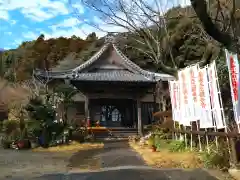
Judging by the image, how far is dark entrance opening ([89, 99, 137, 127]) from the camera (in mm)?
28469

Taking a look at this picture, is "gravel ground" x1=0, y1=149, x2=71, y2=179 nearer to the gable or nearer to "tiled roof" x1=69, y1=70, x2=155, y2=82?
"tiled roof" x1=69, y1=70, x2=155, y2=82

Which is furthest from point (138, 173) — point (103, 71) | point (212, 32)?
point (103, 71)

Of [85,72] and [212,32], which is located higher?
[85,72]

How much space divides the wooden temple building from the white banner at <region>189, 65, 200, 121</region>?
13.2m

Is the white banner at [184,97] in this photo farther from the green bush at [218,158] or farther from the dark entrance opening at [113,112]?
the dark entrance opening at [113,112]

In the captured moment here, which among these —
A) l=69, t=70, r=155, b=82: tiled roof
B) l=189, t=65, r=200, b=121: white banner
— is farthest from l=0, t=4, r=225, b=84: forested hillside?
l=189, t=65, r=200, b=121: white banner

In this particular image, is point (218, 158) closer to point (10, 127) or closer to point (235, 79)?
point (235, 79)

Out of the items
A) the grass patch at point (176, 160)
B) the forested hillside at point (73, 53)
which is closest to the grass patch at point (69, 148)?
the grass patch at point (176, 160)

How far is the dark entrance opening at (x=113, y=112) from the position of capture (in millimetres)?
28469

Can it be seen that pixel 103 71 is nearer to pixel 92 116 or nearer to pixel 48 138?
pixel 92 116

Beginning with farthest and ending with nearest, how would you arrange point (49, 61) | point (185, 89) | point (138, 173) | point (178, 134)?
point (49, 61)
point (178, 134)
point (185, 89)
point (138, 173)

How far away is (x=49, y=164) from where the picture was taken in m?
12.1

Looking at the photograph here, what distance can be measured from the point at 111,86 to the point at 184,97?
13578 millimetres

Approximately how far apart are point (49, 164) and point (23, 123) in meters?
8.59
